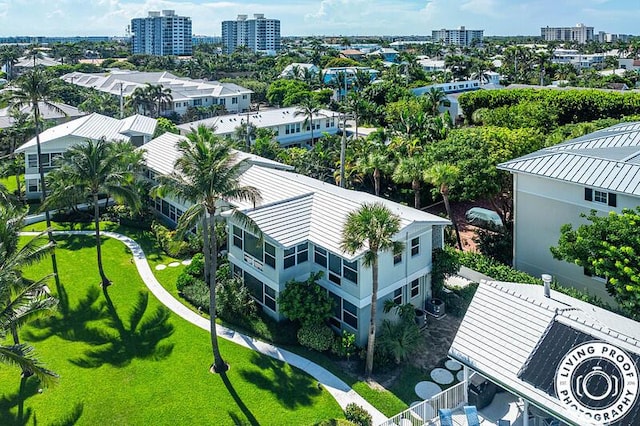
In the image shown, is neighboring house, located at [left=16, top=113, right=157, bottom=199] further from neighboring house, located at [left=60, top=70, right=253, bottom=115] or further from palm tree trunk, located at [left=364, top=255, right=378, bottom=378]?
neighboring house, located at [left=60, top=70, right=253, bottom=115]

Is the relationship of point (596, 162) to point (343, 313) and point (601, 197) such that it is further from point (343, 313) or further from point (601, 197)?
point (343, 313)

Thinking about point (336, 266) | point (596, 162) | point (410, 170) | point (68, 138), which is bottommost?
point (336, 266)

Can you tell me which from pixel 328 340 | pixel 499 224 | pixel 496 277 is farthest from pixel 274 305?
pixel 499 224

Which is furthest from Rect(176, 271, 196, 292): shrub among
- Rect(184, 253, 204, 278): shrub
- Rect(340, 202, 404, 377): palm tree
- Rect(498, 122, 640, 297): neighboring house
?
Rect(498, 122, 640, 297): neighboring house

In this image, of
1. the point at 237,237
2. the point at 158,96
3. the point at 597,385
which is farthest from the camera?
the point at 158,96

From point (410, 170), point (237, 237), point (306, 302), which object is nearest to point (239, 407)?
point (306, 302)

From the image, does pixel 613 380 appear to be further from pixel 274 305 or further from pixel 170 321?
pixel 170 321
